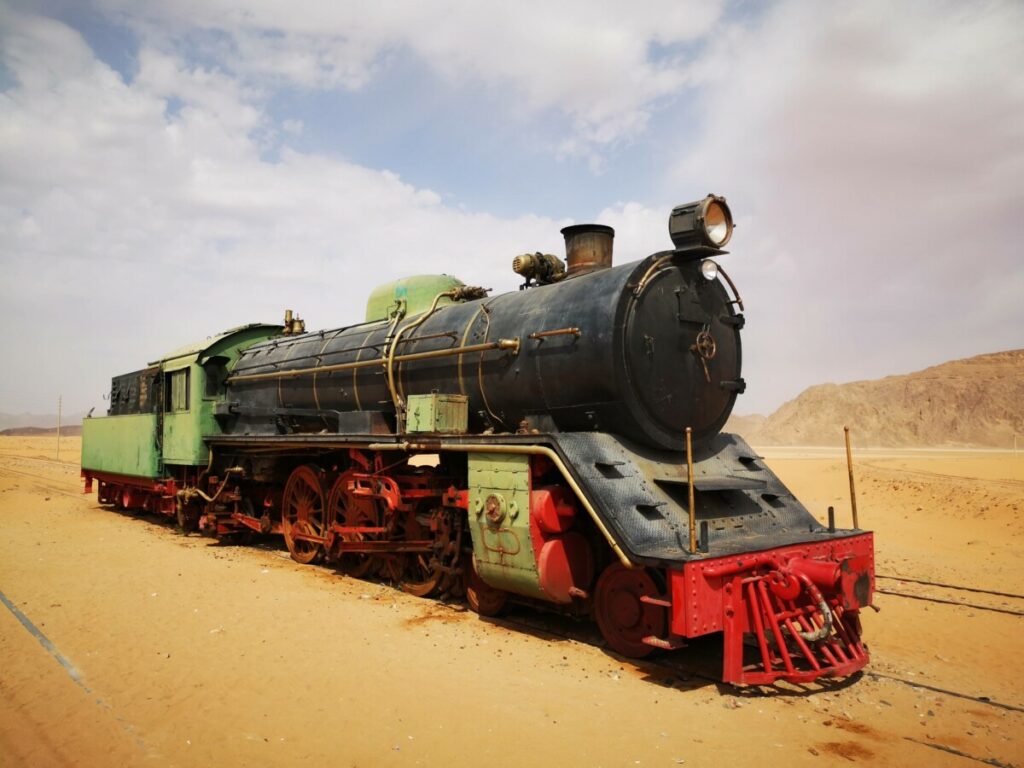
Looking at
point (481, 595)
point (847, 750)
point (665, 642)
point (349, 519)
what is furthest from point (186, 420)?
point (847, 750)

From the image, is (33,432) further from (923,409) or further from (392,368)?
(392,368)

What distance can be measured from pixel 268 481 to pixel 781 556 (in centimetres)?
788

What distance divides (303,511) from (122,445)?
22.2 ft

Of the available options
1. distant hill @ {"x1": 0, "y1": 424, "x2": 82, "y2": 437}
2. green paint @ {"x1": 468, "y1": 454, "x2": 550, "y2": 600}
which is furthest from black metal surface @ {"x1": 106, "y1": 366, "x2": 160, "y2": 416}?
distant hill @ {"x1": 0, "y1": 424, "x2": 82, "y2": 437}

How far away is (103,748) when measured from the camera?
13.7ft

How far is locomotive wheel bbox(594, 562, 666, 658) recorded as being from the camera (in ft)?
18.0

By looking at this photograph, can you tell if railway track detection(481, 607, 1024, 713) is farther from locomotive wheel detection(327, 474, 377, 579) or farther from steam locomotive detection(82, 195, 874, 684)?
locomotive wheel detection(327, 474, 377, 579)

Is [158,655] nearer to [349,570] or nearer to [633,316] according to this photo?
[349,570]

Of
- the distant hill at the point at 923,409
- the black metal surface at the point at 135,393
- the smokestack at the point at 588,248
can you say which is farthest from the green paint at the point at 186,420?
the distant hill at the point at 923,409

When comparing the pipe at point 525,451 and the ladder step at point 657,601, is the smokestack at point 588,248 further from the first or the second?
the ladder step at point 657,601

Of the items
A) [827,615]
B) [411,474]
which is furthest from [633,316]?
[411,474]

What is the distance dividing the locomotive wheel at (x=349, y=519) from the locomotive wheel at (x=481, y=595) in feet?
5.43

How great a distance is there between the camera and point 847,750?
13.8 ft

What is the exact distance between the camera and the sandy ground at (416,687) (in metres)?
4.20
